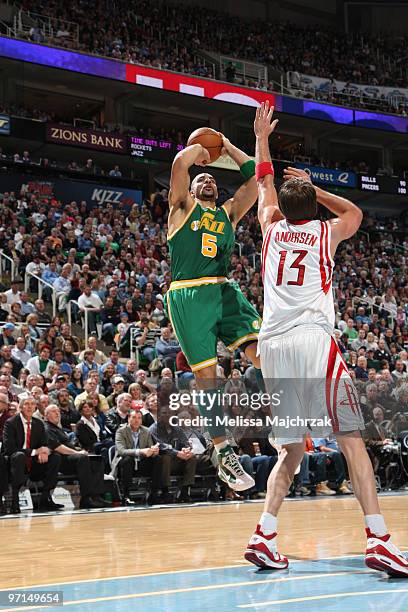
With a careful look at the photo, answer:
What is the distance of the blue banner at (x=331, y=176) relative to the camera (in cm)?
3283

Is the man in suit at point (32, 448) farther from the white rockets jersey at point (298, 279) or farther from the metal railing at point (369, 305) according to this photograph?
the metal railing at point (369, 305)

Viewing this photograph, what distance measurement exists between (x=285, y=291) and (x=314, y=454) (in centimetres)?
863

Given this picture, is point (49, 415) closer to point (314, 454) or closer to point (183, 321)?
point (314, 454)

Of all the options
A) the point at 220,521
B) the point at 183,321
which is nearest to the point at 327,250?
the point at 183,321

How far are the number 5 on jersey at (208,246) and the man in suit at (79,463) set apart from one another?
545 centimetres

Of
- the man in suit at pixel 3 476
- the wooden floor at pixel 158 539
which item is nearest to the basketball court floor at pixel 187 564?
the wooden floor at pixel 158 539

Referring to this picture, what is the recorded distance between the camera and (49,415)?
450 inches

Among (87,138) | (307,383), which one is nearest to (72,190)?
(87,138)

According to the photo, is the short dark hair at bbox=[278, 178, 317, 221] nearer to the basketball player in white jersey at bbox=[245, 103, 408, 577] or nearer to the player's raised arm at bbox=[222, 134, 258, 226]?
the basketball player in white jersey at bbox=[245, 103, 408, 577]

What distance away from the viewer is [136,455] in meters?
11.6

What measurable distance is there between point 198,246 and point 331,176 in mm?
27744

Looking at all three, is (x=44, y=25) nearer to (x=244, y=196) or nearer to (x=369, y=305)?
(x=369, y=305)

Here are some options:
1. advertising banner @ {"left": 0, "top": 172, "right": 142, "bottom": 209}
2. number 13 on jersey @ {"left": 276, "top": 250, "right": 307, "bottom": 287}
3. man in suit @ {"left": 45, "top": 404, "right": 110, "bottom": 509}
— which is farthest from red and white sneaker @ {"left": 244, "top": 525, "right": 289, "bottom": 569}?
advertising banner @ {"left": 0, "top": 172, "right": 142, "bottom": 209}

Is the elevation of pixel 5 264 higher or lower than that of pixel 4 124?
lower
